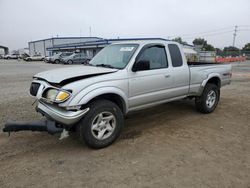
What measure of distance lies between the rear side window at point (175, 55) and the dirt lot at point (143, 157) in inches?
53.3

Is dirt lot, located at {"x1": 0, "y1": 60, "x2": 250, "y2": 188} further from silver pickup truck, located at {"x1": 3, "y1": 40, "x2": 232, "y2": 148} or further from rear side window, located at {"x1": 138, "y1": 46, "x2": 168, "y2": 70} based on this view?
rear side window, located at {"x1": 138, "y1": 46, "x2": 168, "y2": 70}

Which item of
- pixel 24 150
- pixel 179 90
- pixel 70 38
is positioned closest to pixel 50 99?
pixel 24 150

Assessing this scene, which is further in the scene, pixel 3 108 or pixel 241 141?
pixel 3 108

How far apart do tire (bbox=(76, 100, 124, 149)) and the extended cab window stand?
1.23 metres

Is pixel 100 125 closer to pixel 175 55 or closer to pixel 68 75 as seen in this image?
pixel 68 75

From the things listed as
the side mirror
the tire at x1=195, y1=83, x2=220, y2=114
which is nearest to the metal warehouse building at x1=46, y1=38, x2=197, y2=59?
the tire at x1=195, y1=83, x2=220, y2=114

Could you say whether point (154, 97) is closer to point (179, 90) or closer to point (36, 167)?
point (179, 90)

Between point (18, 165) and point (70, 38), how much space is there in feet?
237

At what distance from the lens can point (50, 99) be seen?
4.09 meters

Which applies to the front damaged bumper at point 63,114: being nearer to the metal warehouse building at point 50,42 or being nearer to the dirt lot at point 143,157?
the dirt lot at point 143,157

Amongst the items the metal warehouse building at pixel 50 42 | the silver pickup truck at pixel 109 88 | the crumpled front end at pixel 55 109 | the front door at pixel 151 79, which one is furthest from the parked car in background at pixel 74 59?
the metal warehouse building at pixel 50 42

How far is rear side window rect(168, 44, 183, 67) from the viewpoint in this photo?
559 cm

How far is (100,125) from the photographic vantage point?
14.2 ft

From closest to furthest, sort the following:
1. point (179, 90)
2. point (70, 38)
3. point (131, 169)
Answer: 1. point (131, 169)
2. point (179, 90)
3. point (70, 38)
